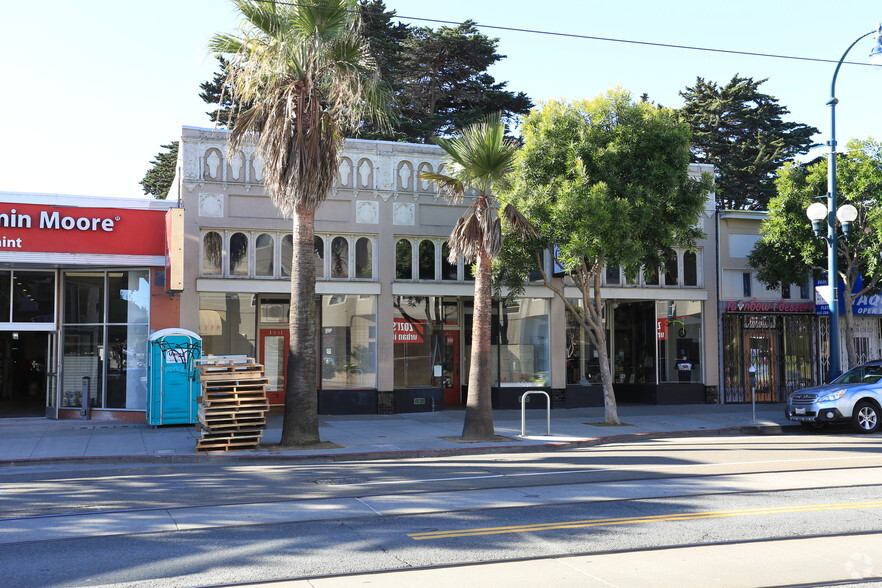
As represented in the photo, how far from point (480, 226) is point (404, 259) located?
562cm

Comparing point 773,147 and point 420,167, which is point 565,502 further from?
point 773,147

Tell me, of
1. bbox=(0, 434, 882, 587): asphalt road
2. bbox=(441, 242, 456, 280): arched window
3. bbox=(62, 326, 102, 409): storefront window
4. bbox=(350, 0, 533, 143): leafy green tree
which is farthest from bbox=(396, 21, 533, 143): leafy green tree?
bbox=(0, 434, 882, 587): asphalt road

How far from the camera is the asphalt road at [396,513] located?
22.9ft

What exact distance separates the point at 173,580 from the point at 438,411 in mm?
15933

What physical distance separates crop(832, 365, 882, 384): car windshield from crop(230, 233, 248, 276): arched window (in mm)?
15278

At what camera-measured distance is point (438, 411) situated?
72.7ft

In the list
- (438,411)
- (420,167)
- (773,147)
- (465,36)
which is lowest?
(438,411)

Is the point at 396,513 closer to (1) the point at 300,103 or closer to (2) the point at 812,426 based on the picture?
(1) the point at 300,103

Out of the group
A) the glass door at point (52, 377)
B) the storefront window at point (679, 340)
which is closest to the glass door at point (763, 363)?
the storefront window at point (679, 340)

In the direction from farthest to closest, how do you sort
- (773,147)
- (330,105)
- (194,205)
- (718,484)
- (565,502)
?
(773,147) < (194,205) < (330,105) < (718,484) < (565,502)

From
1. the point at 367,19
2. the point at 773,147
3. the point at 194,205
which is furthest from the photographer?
the point at 773,147

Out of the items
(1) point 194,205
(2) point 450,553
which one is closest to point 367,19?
(1) point 194,205

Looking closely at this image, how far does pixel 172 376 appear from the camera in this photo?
18500mm

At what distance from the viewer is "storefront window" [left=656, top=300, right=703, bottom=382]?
2448 centimetres
